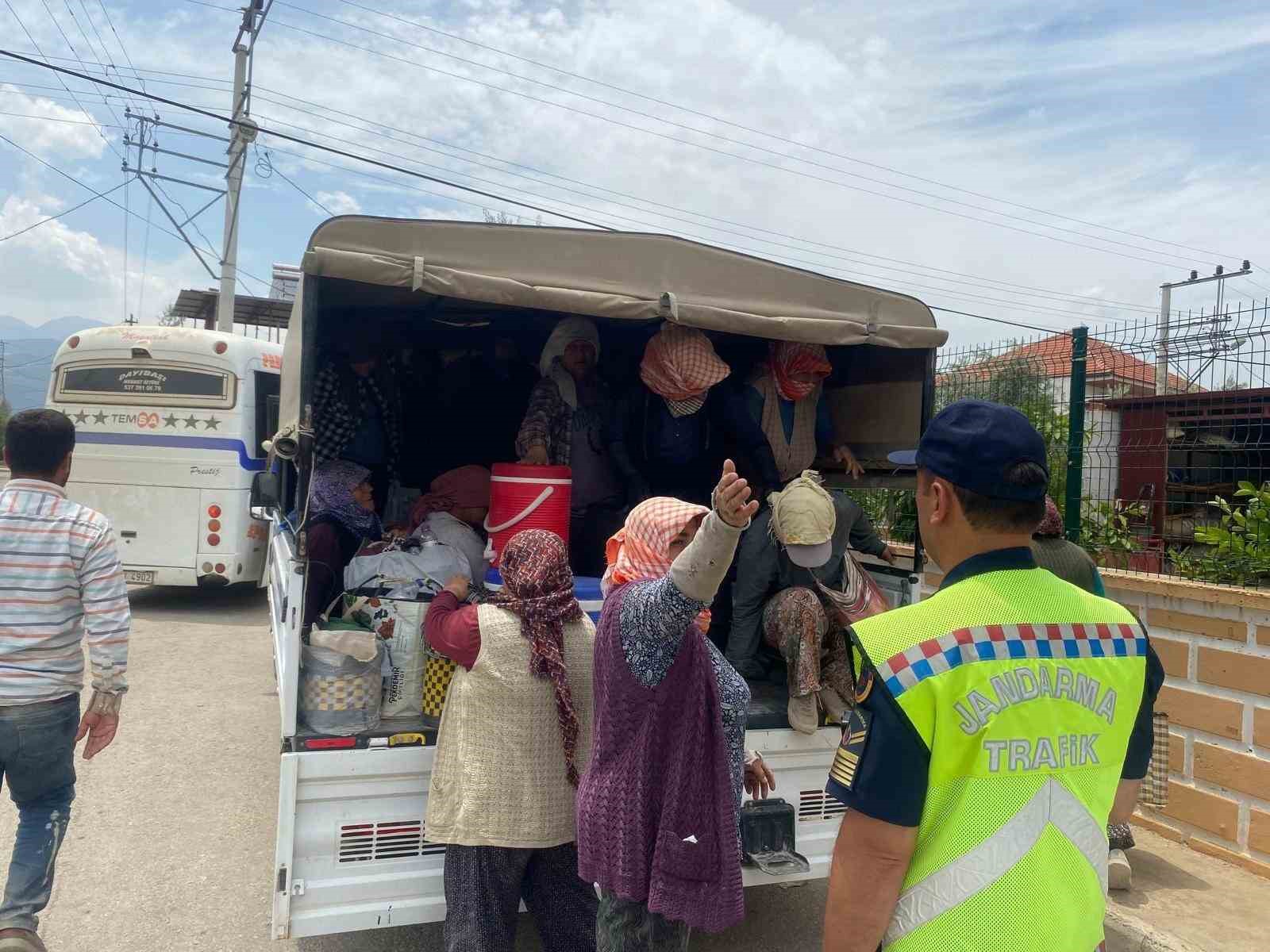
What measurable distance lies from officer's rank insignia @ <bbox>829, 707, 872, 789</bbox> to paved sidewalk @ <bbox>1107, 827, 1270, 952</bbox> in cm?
307

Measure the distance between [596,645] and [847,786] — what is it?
108cm

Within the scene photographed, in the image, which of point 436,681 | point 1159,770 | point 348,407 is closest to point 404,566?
point 436,681

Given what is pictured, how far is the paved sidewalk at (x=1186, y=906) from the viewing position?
364 centimetres

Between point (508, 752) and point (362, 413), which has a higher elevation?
point (362, 413)

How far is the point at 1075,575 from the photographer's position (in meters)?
3.86

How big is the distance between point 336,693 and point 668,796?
1378 mm

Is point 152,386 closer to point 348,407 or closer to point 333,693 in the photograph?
point 348,407

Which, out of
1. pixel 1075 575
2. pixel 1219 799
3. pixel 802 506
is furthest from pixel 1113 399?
pixel 802 506

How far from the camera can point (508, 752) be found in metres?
2.89

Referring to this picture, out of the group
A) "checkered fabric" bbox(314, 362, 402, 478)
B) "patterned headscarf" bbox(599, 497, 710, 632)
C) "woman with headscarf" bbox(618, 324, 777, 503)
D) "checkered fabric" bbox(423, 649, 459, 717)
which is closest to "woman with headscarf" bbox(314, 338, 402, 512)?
"checkered fabric" bbox(314, 362, 402, 478)

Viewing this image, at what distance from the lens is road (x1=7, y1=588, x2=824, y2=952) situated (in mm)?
3639

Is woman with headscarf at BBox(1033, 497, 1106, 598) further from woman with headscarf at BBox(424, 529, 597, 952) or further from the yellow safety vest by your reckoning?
the yellow safety vest

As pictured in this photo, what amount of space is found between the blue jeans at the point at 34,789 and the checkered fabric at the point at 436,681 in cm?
126

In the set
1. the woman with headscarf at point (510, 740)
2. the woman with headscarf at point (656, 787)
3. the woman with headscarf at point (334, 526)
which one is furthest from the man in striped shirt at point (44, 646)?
the woman with headscarf at point (656, 787)
